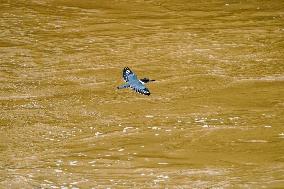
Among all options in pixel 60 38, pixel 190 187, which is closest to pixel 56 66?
pixel 60 38

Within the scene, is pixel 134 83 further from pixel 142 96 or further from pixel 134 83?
pixel 142 96

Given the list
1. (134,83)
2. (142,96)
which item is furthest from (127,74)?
(142,96)

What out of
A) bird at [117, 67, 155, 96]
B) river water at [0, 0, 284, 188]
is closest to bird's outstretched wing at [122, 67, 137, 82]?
Answer: bird at [117, 67, 155, 96]

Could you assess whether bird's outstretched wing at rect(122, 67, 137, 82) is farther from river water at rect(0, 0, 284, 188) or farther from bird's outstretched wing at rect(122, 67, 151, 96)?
river water at rect(0, 0, 284, 188)

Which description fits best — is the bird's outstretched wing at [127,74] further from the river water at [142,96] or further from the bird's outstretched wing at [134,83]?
the river water at [142,96]

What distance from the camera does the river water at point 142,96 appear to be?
3.90 m

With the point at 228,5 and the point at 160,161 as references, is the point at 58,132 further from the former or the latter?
the point at 228,5

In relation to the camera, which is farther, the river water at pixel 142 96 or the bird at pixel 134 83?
the bird at pixel 134 83

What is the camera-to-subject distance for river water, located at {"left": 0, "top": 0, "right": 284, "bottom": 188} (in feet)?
12.8

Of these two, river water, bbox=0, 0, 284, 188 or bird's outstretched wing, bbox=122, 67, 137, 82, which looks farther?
bird's outstretched wing, bbox=122, 67, 137, 82

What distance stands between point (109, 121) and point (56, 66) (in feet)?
3.81

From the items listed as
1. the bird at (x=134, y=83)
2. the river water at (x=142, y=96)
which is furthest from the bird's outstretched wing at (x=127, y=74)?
the river water at (x=142, y=96)

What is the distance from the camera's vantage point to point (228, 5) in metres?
7.12

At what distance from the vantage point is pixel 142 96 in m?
4.91
